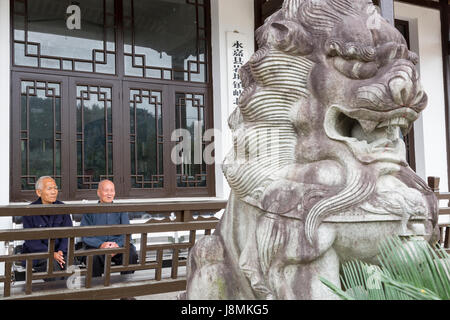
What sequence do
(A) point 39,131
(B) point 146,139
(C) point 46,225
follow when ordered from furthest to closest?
(B) point 146,139 → (A) point 39,131 → (C) point 46,225

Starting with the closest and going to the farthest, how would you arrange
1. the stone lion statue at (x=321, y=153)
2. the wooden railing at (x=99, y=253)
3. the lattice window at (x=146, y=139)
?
the stone lion statue at (x=321, y=153), the wooden railing at (x=99, y=253), the lattice window at (x=146, y=139)

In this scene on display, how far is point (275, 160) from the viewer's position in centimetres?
111

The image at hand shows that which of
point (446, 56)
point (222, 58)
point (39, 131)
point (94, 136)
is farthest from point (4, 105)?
point (446, 56)

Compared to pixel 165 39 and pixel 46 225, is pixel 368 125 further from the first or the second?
pixel 165 39

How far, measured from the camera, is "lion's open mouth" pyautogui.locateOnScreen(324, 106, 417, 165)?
1049 millimetres

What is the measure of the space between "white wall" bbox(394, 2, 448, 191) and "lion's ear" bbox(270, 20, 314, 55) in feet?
14.4

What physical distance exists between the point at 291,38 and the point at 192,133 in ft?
10.2

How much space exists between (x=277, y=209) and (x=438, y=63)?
16.1ft

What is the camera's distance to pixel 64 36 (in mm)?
3732

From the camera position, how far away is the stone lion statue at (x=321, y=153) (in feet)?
3.30

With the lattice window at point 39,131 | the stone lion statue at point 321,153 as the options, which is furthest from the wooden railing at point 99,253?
the lattice window at point 39,131

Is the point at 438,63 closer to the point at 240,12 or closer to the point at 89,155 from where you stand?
the point at 240,12

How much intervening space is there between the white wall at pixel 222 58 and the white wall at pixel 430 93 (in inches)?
84.3

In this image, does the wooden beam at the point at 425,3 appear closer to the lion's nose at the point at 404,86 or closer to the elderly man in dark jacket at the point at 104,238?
the elderly man in dark jacket at the point at 104,238
